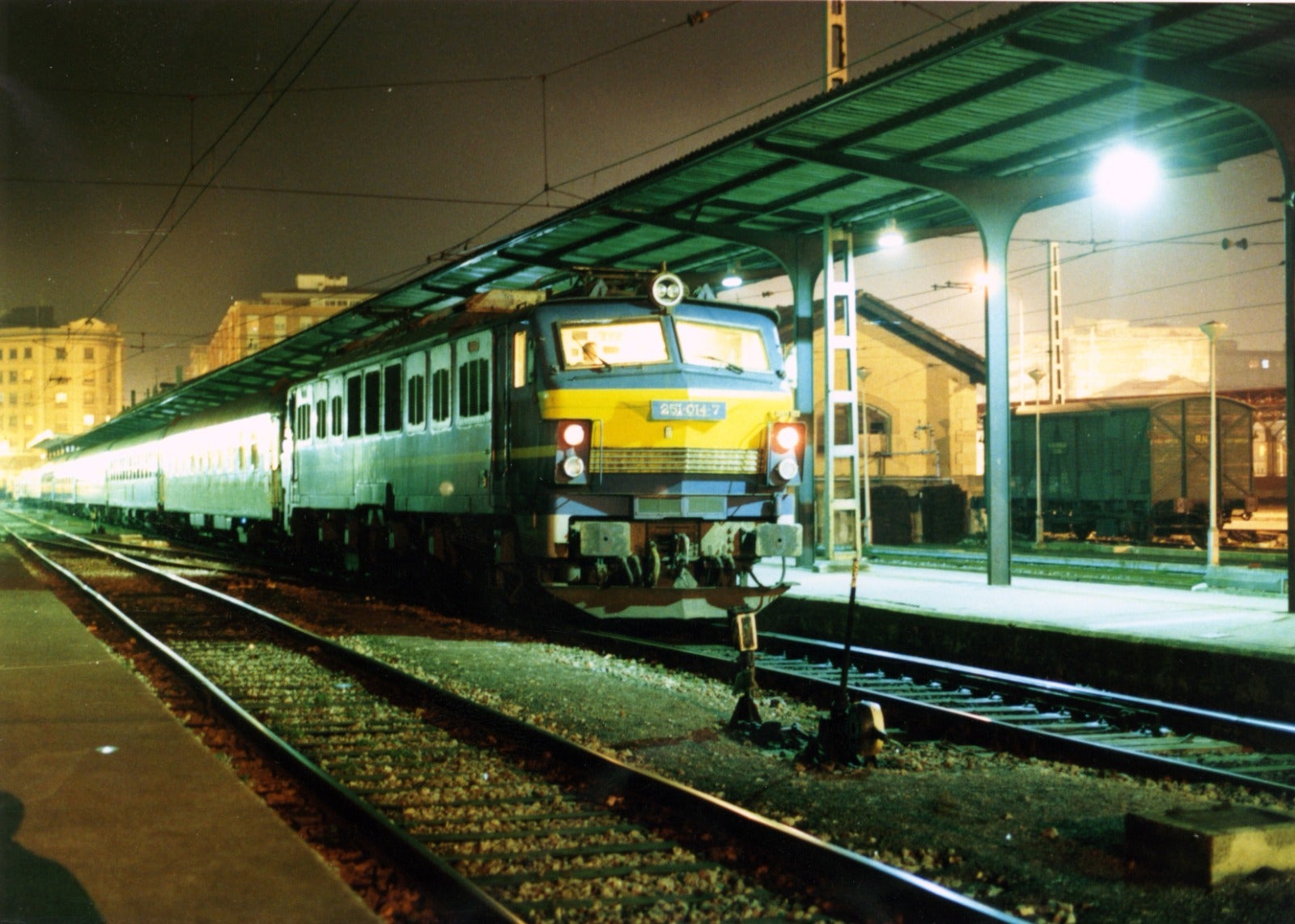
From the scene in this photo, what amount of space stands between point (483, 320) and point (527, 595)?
10.4 feet

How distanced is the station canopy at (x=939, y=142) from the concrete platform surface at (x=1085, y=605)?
492cm

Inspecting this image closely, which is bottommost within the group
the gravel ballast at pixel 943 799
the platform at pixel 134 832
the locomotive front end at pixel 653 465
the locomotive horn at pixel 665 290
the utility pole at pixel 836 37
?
the gravel ballast at pixel 943 799

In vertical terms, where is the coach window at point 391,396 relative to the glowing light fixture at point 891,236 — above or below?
below

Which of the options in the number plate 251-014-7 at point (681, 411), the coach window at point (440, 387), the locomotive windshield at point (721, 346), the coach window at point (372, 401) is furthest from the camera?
A: the coach window at point (372, 401)

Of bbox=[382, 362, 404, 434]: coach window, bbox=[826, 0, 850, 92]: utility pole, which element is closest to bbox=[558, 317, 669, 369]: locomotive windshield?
bbox=[382, 362, 404, 434]: coach window

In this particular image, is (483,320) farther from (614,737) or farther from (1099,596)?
(1099,596)

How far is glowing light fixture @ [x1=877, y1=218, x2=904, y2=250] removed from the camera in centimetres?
1817

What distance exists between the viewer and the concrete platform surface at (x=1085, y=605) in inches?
415

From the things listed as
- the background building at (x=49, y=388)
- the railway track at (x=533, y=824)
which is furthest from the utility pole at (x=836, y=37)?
the background building at (x=49, y=388)

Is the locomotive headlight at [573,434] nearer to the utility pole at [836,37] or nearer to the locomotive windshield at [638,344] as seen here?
the locomotive windshield at [638,344]

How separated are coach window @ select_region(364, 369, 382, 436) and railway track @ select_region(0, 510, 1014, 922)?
22.4 feet

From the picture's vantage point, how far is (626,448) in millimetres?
11734

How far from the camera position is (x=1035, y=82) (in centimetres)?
1239

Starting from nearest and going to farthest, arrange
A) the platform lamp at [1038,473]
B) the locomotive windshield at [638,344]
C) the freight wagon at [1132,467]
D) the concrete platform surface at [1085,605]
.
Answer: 1. the concrete platform surface at [1085,605]
2. the locomotive windshield at [638,344]
3. the platform lamp at [1038,473]
4. the freight wagon at [1132,467]
